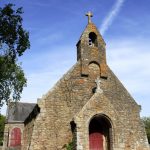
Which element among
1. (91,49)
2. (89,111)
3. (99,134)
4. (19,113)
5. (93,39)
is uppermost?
(93,39)

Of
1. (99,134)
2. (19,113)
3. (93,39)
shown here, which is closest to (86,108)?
(99,134)

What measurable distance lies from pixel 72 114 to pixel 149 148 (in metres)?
6.10

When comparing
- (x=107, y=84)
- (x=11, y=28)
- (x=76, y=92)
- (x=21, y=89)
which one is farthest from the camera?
(x=21, y=89)

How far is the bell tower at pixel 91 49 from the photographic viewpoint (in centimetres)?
1856

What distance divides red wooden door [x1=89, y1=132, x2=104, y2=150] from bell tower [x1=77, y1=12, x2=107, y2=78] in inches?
171

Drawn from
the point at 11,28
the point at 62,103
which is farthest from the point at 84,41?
the point at 11,28

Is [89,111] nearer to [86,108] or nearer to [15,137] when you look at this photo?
[86,108]

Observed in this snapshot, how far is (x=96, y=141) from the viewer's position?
1716 centimetres

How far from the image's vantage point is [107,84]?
61.3 ft

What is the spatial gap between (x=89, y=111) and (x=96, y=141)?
2.70 meters

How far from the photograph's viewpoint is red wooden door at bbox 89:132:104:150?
1705 centimetres

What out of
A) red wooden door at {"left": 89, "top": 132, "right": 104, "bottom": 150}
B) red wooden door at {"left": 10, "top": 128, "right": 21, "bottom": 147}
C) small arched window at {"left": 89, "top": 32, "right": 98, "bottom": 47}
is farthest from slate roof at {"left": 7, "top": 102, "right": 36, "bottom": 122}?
red wooden door at {"left": 89, "top": 132, "right": 104, "bottom": 150}

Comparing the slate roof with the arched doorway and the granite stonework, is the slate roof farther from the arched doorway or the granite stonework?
the arched doorway

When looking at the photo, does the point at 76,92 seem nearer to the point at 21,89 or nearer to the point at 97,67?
the point at 97,67
